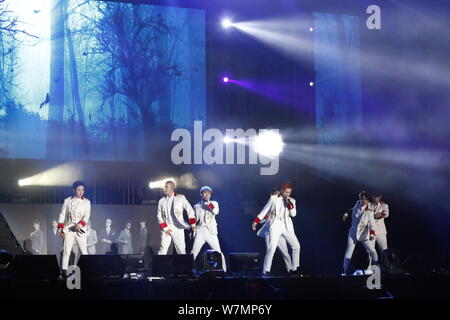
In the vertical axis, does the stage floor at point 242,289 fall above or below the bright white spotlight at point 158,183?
below

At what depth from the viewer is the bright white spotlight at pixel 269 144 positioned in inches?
577

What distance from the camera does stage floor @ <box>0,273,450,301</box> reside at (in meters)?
9.52

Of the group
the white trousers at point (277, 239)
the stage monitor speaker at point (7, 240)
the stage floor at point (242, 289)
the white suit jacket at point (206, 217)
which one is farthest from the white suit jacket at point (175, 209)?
the stage monitor speaker at point (7, 240)

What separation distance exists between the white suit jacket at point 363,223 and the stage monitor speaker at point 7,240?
6696 mm

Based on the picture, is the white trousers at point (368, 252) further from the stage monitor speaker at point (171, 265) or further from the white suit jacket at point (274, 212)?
the stage monitor speaker at point (171, 265)

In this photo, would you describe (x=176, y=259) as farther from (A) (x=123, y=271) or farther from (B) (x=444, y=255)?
(B) (x=444, y=255)

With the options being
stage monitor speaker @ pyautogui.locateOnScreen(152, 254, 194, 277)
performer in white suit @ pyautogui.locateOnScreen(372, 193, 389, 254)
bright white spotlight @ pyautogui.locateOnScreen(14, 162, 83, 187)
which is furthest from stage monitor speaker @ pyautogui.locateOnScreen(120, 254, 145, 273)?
performer in white suit @ pyautogui.locateOnScreen(372, 193, 389, 254)

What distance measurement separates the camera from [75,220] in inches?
484

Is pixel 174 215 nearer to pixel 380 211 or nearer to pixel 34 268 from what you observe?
pixel 34 268

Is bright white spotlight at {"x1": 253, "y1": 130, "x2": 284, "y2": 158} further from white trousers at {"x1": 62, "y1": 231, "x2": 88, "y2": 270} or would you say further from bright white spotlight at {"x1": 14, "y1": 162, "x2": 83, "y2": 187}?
white trousers at {"x1": 62, "y1": 231, "x2": 88, "y2": 270}

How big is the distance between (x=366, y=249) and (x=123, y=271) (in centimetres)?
539

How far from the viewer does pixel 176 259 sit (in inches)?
427

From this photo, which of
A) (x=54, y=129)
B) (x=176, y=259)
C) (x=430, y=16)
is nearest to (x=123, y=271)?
(x=176, y=259)
